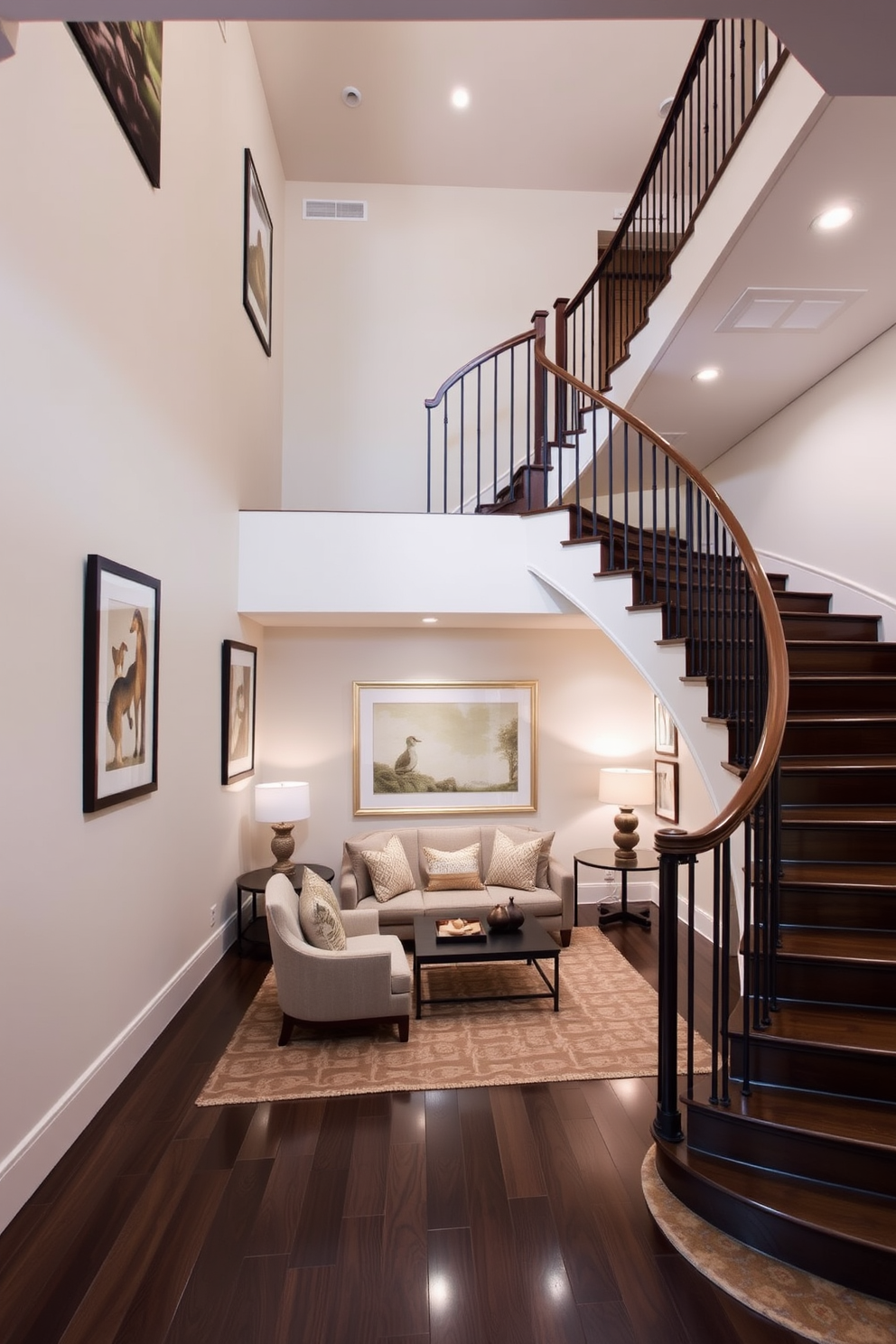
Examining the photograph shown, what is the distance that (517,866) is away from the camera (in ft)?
17.6

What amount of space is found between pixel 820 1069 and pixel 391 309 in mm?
7062

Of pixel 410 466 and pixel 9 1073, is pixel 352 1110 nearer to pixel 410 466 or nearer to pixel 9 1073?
pixel 9 1073

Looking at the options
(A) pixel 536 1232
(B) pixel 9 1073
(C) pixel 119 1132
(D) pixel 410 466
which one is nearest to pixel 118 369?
(B) pixel 9 1073

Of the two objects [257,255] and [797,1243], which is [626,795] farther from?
[257,255]

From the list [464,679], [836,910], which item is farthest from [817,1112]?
[464,679]

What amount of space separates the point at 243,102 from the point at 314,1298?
→ 22.6 feet

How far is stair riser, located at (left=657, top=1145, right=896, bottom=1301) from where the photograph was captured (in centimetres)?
196

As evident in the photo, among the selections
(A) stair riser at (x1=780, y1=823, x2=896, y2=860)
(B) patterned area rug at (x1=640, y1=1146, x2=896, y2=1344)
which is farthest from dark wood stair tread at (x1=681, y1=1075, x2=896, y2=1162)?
(A) stair riser at (x1=780, y1=823, x2=896, y2=860)

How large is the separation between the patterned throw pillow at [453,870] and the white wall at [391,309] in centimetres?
347

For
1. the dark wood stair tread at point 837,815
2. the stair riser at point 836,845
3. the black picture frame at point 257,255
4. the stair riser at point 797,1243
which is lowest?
the stair riser at point 797,1243

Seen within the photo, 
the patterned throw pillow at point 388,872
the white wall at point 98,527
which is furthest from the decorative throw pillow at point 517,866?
the white wall at point 98,527

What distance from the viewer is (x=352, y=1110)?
3.03 m

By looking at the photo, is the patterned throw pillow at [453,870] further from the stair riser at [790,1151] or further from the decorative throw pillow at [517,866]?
the stair riser at [790,1151]

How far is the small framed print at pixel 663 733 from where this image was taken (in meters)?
5.92
